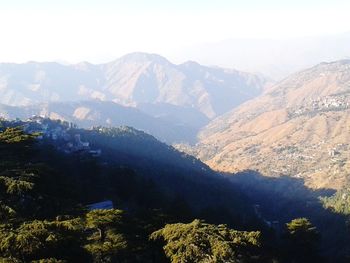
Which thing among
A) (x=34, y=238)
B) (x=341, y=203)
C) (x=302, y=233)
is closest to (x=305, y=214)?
(x=341, y=203)

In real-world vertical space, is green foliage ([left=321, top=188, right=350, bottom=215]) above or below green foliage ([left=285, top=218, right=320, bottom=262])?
below

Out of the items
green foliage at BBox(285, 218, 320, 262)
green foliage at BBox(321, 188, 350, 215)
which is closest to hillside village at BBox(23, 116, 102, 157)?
green foliage at BBox(285, 218, 320, 262)

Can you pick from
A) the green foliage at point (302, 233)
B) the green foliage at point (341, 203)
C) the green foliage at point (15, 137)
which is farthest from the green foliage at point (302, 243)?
the green foliage at point (341, 203)

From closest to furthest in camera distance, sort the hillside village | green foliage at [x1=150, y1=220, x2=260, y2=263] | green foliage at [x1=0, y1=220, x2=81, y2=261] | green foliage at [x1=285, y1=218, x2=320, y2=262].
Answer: green foliage at [x1=0, y1=220, x2=81, y2=261], green foliage at [x1=150, y1=220, x2=260, y2=263], green foliage at [x1=285, y1=218, x2=320, y2=262], the hillside village

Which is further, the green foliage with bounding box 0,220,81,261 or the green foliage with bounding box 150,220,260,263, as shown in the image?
the green foliage with bounding box 150,220,260,263

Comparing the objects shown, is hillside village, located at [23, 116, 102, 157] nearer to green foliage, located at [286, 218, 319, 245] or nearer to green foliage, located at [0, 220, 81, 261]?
green foliage, located at [286, 218, 319, 245]

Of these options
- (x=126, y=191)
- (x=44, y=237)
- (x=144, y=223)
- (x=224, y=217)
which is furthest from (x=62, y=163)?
(x=44, y=237)

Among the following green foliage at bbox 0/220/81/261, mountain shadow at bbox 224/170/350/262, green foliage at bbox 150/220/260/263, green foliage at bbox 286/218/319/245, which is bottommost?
mountain shadow at bbox 224/170/350/262

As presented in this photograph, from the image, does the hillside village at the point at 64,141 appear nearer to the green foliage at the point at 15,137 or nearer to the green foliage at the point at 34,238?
the green foliage at the point at 15,137
